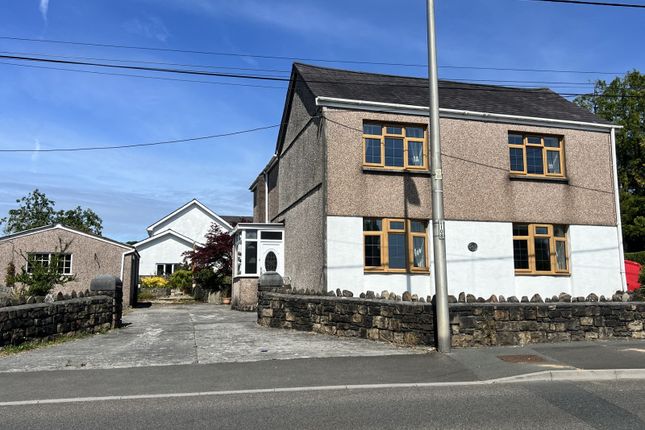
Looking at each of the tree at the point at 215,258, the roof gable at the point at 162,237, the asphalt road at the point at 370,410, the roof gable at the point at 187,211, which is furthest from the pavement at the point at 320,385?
the roof gable at the point at 187,211

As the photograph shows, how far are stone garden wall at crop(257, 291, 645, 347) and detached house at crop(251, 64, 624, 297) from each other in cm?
334

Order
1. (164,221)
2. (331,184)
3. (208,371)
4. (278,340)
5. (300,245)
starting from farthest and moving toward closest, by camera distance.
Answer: (164,221) → (300,245) → (331,184) → (278,340) → (208,371)

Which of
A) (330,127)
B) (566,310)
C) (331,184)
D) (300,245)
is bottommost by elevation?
(566,310)

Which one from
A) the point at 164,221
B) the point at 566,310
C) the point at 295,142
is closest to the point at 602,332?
the point at 566,310

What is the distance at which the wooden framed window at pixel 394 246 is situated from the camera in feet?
51.0

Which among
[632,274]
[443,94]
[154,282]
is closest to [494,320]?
[443,94]

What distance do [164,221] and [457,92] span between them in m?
34.3

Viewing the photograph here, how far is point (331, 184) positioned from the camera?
50.4 feet

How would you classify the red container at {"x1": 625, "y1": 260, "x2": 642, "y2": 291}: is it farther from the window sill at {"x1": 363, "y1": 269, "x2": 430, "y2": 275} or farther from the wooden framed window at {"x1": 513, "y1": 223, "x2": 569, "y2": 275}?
the window sill at {"x1": 363, "y1": 269, "x2": 430, "y2": 275}

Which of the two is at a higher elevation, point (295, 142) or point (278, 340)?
point (295, 142)

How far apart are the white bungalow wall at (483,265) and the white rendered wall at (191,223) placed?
3384 centimetres

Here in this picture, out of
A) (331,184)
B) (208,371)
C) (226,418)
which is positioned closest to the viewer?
(226,418)

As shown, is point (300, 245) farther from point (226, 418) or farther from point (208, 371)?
point (226, 418)

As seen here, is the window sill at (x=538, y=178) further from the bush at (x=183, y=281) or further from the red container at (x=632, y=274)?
the bush at (x=183, y=281)
